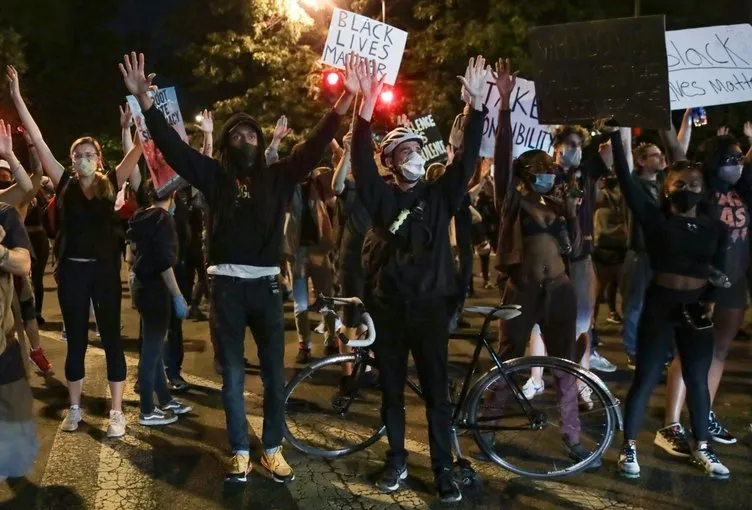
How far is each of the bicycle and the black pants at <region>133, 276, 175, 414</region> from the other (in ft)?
3.60

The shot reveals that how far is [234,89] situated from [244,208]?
1818cm

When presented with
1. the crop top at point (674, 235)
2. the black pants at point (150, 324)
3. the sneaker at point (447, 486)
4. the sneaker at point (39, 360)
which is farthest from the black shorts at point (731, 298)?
the sneaker at point (39, 360)

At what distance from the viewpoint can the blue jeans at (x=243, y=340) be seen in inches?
163

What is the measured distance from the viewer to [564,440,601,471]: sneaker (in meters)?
4.37

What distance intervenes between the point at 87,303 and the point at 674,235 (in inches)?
153

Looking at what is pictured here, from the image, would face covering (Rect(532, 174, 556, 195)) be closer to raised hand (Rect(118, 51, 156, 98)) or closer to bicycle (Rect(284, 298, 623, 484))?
bicycle (Rect(284, 298, 623, 484))

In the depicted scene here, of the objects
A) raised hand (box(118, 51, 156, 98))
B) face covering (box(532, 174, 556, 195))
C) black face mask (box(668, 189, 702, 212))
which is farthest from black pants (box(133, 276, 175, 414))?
black face mask (box(668, 189, 702, 212))

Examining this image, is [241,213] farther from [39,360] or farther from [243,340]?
[39,360]

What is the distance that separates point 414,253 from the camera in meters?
3.94

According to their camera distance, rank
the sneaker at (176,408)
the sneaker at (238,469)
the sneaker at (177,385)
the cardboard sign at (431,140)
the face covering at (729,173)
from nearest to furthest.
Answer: the sneaker at (238,469) < the face covering at (729,173) < the sneaker at (176,408) < the sneaker at (177,385) < the cardboard sign at (431,140)

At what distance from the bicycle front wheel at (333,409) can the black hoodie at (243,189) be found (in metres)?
0.92

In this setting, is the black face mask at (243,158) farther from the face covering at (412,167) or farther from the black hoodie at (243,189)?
the face covering at (412,167)

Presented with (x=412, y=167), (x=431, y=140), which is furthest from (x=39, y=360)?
(x=431, y=140)

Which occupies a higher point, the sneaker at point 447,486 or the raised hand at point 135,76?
the raised hand at point 135,76
